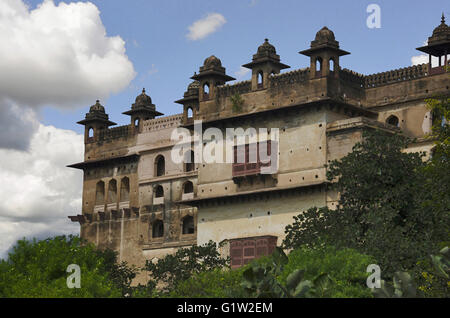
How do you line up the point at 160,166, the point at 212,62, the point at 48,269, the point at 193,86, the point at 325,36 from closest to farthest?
the point at 48,269 → the point at 325,36 → the point at 212,62 → the point at 193,86 → the point at 160,166

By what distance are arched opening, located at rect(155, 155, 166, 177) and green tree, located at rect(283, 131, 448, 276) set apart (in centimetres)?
1531

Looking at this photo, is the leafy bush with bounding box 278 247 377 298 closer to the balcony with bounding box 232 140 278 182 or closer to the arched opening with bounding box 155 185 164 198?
the balcony with bounding box 232 140 278 182

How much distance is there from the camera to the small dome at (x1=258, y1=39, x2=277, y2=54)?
3627 cm

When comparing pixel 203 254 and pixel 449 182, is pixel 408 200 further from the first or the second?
pixel 203 254

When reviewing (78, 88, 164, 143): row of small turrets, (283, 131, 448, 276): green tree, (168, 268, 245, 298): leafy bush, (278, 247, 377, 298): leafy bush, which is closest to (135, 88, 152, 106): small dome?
(78, 88, 164, 143): row of small turrets

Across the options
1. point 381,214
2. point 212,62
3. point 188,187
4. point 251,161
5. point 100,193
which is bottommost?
point 381,214

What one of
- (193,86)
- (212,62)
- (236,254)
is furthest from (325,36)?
(193,86)

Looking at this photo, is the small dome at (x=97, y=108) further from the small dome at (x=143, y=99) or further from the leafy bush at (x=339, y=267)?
the leafy bush at (x=339, y=267)

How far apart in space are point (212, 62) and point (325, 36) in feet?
20.8

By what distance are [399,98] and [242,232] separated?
8.07 meters

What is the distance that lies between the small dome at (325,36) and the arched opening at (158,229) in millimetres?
13367

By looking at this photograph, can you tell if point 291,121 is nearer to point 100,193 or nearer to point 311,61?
point 311,61

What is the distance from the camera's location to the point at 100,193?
46.5 metres
